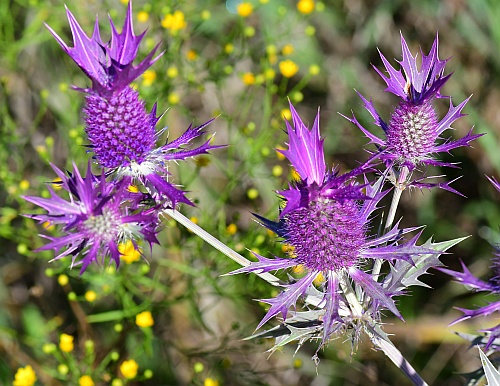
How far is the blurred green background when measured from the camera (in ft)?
7.66

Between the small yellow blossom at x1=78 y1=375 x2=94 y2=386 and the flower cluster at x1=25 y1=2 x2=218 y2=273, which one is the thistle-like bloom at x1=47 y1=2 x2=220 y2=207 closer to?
the flower cluster at x1=25 y1=2 x2=218 y2=273

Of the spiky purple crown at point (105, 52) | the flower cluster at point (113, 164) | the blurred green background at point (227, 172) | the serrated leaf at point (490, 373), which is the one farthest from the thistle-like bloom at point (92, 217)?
the blurred green background at point (227, 172)

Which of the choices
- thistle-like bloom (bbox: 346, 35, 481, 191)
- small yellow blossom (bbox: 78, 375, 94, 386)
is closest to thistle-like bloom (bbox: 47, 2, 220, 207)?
thistle-like bloom (bbox: 346, 35, 481, 191)

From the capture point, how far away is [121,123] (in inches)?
50.7

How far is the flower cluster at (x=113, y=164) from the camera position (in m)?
1.15

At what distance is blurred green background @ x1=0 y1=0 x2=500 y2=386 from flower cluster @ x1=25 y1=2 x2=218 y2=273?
2.64 ft

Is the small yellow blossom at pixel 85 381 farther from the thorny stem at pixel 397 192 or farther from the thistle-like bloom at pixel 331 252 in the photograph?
the thorny stem at pixel 397 192

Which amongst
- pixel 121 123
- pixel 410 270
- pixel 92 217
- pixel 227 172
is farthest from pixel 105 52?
pixel 227 172

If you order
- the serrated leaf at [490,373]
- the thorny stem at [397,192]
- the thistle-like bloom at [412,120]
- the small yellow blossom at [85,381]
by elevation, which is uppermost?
the thistle-like bloom at [412,120]

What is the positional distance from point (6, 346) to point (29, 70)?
1.39 meters

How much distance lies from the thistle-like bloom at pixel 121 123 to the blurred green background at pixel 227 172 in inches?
31.2

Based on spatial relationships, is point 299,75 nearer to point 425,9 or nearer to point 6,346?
point 425,9

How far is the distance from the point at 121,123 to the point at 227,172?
0.99 metres

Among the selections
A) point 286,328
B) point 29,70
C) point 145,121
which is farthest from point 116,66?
point 29,70
